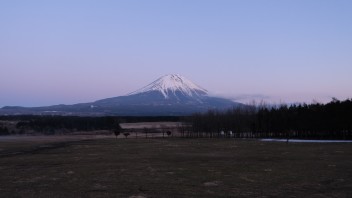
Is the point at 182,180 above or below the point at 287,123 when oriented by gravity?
below

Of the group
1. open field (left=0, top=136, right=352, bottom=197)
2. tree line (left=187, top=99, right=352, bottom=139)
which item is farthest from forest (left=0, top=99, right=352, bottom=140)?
open field (left=0, top=136, right=352, bottom=197)

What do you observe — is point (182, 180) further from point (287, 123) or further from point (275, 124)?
point (275, 124)

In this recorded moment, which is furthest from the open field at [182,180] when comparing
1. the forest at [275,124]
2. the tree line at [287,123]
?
the forest at [275,124]

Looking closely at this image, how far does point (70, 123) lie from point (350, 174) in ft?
578

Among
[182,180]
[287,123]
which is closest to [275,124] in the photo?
[287,123]

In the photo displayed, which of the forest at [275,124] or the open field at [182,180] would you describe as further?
the forest at [275,124]

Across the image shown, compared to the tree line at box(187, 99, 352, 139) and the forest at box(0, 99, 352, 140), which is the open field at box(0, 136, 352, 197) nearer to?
the tree line at box(187, 99, 352, 139)

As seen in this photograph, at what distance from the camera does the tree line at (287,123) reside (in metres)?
95.0

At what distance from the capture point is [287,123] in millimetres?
112750

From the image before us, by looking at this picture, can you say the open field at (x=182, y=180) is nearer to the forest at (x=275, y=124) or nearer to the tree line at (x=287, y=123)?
the tree line at (x=287, y=123)

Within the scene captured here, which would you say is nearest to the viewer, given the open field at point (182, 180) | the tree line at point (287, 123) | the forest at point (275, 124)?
the open field at point (182, 180)

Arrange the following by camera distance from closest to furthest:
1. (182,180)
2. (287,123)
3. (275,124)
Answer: (182,180), (287,123), (275,124)

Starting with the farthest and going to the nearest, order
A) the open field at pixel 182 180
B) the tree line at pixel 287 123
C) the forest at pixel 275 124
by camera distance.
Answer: the forest at pixel 275 124, the tree line at pixel 287 123, the open field at pixel 182 180

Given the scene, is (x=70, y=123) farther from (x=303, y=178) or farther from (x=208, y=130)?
(x=303, y=178)
